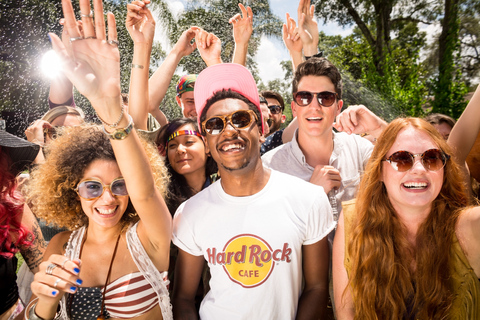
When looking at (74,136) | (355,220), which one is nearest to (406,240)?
(355,220)

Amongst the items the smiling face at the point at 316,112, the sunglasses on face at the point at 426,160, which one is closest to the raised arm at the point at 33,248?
the smiling face at the point at 316,112

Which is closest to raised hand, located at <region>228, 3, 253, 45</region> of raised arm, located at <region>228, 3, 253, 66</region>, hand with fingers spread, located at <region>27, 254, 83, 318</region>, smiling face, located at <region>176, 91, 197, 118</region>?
raised arm, located at <region>228, 3, 253, 66</region>

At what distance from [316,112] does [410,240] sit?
114 centimetres

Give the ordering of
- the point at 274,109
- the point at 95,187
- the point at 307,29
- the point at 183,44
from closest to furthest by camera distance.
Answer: the point at 95,187, the point at 183,44, the point at 307,29, the point at 274,109

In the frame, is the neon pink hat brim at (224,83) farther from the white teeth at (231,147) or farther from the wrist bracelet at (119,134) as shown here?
the wrist bracelet at (119,134)

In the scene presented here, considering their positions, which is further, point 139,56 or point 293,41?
point 293,41

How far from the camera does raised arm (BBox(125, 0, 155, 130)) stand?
2.47m

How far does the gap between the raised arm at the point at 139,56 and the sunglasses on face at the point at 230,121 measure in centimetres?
74

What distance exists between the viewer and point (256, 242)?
6.06 feet

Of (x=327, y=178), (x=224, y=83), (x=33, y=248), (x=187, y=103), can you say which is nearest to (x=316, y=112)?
(x=327, y=178)

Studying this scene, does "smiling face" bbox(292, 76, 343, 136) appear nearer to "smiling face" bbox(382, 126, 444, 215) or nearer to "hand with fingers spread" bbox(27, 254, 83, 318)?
"smiling face" bbox(382, 126, 444, 215)

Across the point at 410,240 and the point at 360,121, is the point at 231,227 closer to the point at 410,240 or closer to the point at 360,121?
the point at 410,240

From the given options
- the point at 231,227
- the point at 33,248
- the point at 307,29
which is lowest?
the point at 33,248

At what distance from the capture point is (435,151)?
187cm
